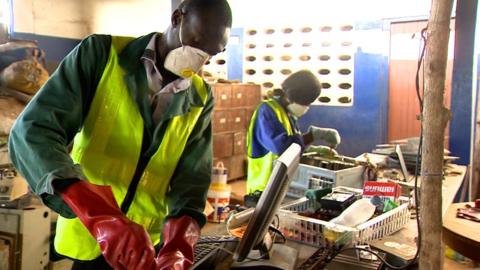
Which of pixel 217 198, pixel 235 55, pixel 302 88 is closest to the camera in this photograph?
pixel 302 88

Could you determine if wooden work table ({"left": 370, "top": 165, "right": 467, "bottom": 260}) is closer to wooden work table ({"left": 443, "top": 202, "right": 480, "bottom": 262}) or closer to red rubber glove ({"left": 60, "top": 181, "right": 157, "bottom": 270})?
wooden work table ({"left": 443, "top": 202, "right": 480, "bottom": 262})

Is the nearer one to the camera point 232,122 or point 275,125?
point 275,125

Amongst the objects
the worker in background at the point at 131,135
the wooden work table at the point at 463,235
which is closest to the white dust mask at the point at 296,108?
the wooden work table at the point at 463,235

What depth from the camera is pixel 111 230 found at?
91 centimetres

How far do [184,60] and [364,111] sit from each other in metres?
4.38

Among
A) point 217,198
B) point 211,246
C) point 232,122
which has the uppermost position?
point 232,122

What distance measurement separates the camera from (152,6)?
221 inches

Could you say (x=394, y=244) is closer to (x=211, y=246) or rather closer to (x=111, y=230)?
(x=211, y=246)

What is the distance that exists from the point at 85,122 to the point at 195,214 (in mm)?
379

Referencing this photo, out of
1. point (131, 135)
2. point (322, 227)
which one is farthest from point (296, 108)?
point (131, 135)

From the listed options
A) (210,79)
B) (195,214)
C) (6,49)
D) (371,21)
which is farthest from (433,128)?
(210,79)

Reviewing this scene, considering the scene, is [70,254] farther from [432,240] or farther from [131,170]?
[432,240]

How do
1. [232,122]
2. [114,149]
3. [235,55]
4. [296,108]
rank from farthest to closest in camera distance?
1. [235,55]
2. [232,122]
3. [296,108]
4. [114,149]

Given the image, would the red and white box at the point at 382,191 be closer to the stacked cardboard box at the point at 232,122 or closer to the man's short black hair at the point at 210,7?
the man's short black hair at the point at 210,7
